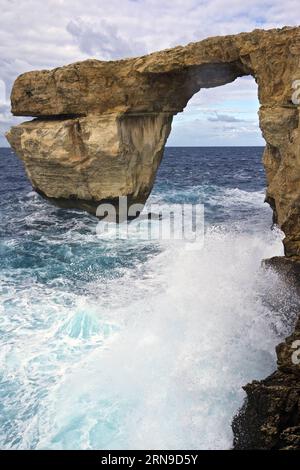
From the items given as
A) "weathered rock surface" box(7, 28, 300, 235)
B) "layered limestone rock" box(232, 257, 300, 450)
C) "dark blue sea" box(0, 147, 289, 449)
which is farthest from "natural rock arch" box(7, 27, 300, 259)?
"layered limestone rock" box(232, 257, 300, 450)

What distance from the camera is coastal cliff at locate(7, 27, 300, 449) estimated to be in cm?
1176

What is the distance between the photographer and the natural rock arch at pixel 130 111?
39.7ft

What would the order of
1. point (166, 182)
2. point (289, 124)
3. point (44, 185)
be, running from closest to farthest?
point (289, 124)
point (44, 185)
point (166, 182)

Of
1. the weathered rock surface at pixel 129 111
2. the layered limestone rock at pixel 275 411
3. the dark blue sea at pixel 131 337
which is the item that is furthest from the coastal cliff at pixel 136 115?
the layered limestone rock at pixel 275 411

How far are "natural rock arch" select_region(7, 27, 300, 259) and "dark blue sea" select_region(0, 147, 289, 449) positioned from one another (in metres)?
2.57

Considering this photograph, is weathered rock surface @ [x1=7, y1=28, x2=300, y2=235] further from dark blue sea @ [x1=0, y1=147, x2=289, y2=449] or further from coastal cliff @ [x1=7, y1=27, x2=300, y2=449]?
dark blue sea @ [x1=0, y1=147, x2=289, y2=449]

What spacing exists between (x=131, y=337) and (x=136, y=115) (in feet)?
33.1

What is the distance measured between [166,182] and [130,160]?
693 inches

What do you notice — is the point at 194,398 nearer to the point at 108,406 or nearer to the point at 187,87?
the point at 108,406

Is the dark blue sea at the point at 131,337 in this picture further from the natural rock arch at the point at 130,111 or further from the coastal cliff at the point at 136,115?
the natural rock arch at the point at 130,111

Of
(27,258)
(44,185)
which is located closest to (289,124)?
(27,258)

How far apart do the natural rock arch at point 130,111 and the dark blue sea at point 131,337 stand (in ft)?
8.45

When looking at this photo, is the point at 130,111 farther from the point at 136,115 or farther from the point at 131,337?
the point at 131,337

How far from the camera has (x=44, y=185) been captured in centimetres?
1856
